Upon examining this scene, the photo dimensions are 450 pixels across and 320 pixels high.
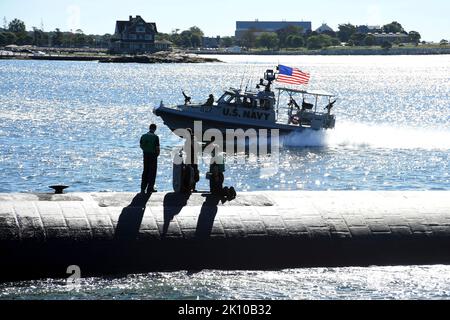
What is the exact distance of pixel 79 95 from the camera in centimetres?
11594

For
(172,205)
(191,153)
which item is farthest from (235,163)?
(172,205)

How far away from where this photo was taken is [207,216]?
72.3 feet

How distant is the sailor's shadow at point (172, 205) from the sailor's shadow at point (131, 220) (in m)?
0.51

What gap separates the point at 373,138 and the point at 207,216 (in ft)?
149

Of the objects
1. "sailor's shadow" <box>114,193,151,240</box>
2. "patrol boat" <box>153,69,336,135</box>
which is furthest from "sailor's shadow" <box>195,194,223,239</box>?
"patrol boat" <box>153,69,336,135</box>

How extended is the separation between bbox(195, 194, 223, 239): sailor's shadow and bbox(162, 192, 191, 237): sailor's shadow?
1.64 feet

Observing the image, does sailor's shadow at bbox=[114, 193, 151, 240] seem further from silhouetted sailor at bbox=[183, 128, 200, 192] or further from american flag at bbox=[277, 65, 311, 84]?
american flag at bbox=[277, 65, 311, 84]

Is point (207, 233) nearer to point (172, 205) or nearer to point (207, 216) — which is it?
point (207, 216)

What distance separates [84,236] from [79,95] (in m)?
96.7

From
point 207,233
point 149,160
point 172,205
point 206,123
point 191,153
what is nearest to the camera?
Result: point 207,233

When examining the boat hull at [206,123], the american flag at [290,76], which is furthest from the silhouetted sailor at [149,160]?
the boat hull at [206,123]

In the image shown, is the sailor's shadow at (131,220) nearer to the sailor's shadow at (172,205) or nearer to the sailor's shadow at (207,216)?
the sailor's shadow at (172,205)

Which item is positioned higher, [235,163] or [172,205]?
[172,205]
